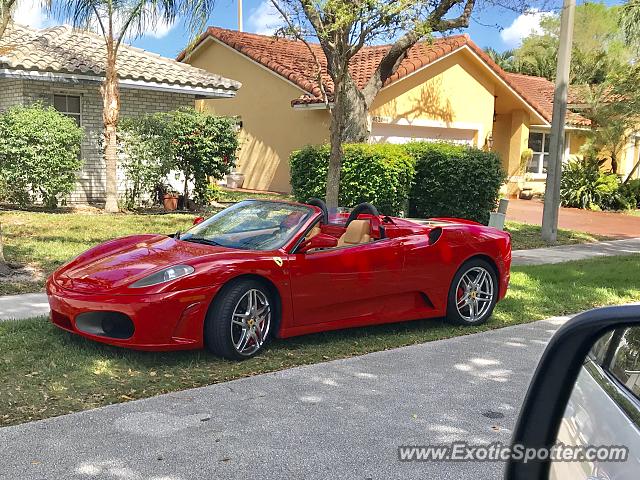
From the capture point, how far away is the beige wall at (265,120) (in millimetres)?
20797

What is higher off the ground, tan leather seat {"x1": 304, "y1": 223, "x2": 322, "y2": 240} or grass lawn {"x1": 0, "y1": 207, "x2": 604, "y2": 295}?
tan leather seat {"x1": 304, "y1": 223, "x2": 322, "y2": 240}

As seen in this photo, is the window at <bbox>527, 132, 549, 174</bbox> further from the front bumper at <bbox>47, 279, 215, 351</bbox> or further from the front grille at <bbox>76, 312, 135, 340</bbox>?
the front grille at <bbox>76, 312, 135, 340</bbox>

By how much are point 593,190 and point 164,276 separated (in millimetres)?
19658

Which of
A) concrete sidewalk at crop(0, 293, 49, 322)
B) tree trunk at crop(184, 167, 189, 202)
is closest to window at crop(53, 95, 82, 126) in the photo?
tree trunk at crop(184, 167, 189, 202)

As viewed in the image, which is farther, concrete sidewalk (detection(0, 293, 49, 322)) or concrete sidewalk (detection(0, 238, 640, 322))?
concrete sidewalk (detection(0, 238, 640, 322))

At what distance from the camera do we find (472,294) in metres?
6.81

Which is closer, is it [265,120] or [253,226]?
[253,226]

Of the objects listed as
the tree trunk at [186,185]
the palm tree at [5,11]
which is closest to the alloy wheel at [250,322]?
the palm tree at [5,11]

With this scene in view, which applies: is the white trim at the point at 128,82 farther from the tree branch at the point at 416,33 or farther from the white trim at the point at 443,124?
the white trim at the point at 443,124

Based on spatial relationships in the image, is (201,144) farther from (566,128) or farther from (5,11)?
(566,128)

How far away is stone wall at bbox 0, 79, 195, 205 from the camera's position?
49.4ft

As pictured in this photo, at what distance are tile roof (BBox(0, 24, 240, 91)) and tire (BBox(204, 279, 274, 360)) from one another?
1079 cm

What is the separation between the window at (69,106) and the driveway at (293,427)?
12.4 meters

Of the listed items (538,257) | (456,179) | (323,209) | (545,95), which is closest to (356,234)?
(323,209)
